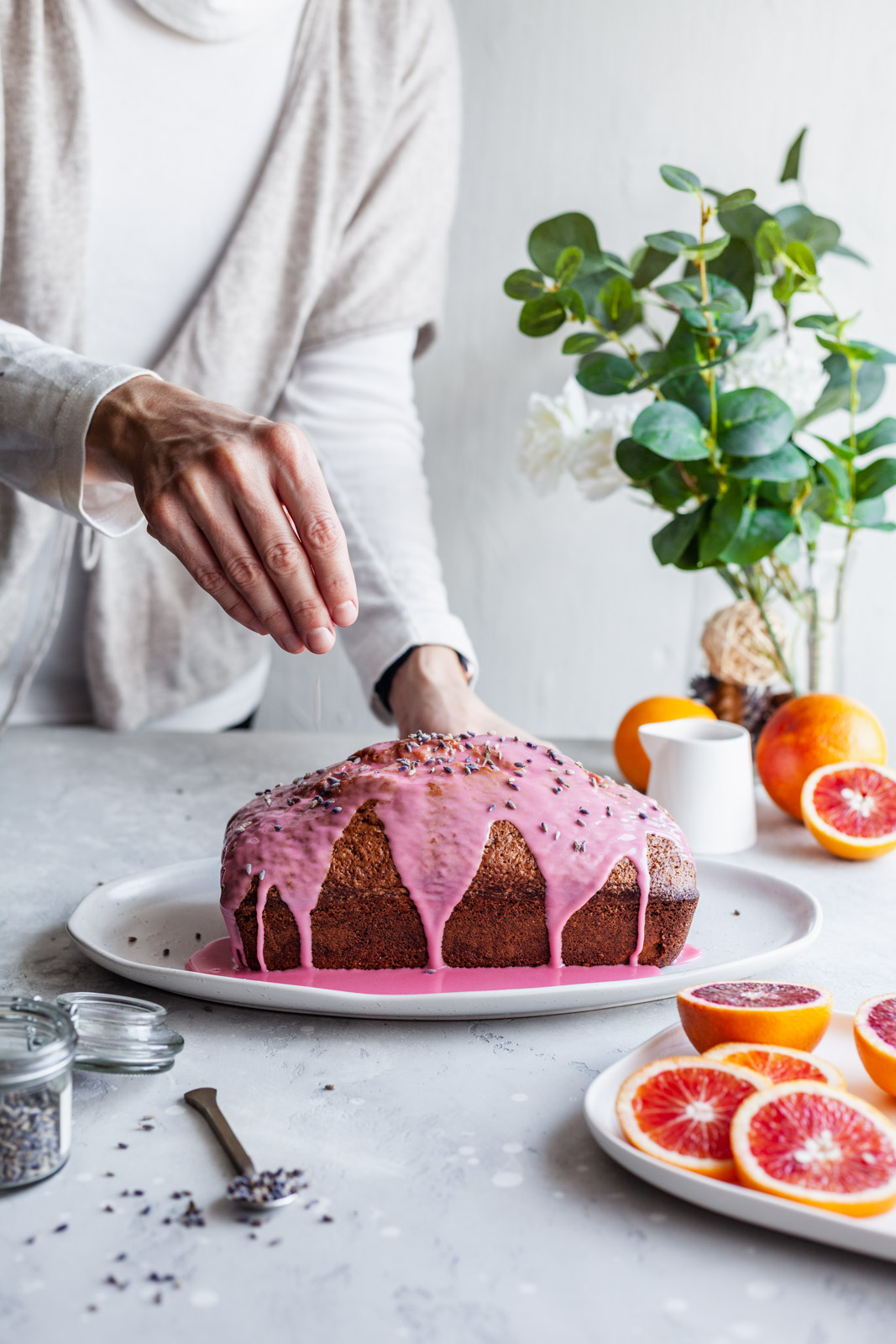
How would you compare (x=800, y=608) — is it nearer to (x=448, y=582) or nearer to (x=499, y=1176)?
(x=448, y=582)

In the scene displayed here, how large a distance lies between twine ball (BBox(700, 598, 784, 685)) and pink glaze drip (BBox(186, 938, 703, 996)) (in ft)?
2.58

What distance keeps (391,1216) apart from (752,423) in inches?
45.6

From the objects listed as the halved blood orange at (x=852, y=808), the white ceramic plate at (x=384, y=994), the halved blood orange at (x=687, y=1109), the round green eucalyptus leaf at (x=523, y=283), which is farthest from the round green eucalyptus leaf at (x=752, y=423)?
the halved blood orange at (x=687, y=1109)

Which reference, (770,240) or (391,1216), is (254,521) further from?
(770,240)

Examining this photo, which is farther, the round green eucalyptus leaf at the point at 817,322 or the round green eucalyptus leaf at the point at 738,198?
the round green eucalyptus leaf at the point at 817,322

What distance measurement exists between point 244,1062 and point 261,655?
1.32 meters

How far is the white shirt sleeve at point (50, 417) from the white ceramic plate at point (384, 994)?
44 cm

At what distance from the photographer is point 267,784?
5.50ft

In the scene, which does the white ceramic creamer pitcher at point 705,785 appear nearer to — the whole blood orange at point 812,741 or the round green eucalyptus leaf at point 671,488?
the whole blood orange at point 812,741

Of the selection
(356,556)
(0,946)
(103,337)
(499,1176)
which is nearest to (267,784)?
(356,556)

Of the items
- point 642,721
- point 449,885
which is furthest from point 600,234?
point 449,885

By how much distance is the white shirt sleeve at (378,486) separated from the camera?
1.62m

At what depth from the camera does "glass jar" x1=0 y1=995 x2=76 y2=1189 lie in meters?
0.67

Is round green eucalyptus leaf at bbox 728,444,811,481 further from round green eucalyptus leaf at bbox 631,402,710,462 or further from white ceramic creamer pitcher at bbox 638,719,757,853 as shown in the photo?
white ceramic creamer pitcher at bbox 638,719,757,853
